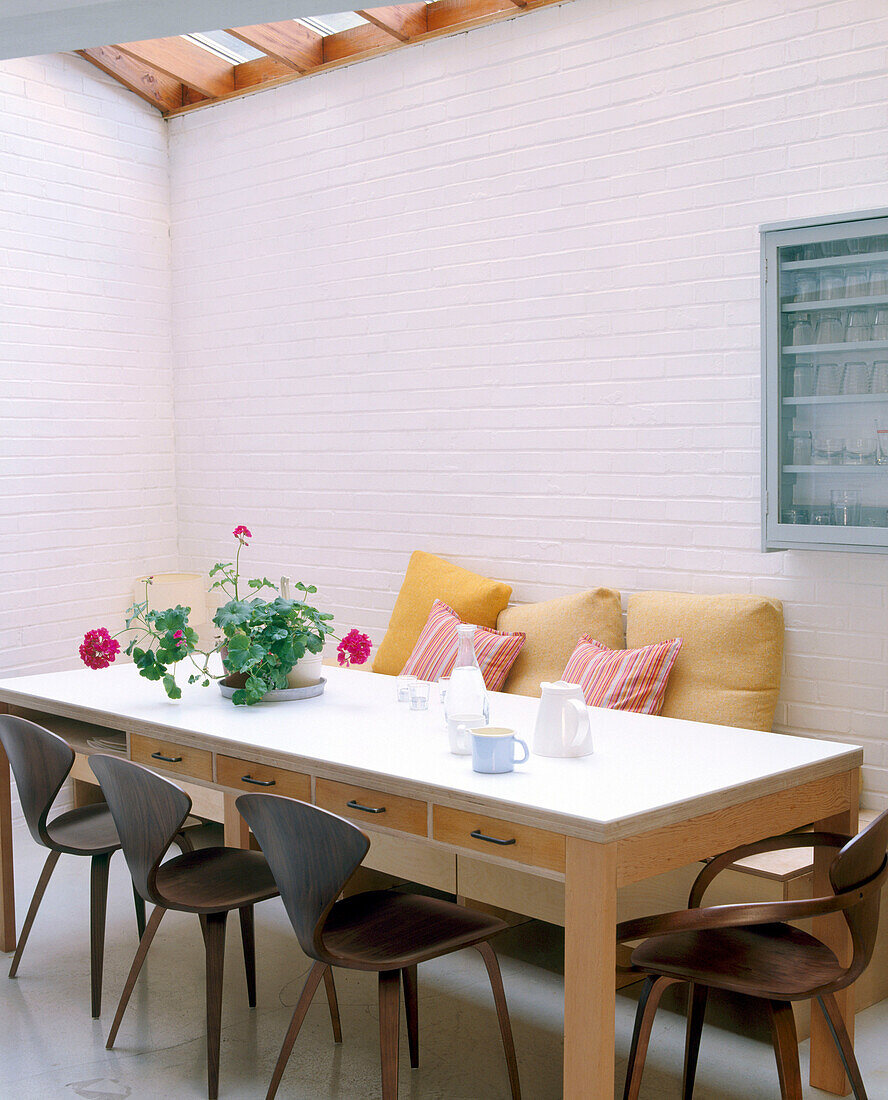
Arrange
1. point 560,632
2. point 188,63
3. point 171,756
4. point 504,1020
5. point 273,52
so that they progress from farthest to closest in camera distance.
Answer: point 188,63 → point 273,52 → point 560,632 → point 171,756 → point 504,1020

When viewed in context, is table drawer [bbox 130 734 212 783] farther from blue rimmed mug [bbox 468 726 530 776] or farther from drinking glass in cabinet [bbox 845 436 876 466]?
drinking glass in cabinet [bbox 845 436 876 466]

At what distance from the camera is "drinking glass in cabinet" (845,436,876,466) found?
3289 mm

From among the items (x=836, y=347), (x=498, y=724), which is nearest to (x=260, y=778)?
(x=498, y=724)

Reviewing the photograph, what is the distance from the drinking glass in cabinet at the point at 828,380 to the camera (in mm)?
3355

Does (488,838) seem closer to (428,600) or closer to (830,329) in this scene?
(830,329)

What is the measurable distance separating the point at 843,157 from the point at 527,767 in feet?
7.32

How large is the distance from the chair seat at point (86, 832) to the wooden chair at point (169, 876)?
0.31 metres

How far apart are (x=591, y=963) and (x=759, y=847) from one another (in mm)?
657

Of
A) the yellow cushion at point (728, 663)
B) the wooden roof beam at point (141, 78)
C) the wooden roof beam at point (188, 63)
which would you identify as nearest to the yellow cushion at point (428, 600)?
the yellow cushion at point (728, 663)

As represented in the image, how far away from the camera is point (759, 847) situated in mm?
2590

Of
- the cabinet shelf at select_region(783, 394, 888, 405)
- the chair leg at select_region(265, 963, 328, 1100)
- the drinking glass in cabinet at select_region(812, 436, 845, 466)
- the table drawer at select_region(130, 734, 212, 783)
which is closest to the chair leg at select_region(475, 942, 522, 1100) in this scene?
the chair leg at select_region(265, 963, 328, 1100)

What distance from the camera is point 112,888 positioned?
4.36 m

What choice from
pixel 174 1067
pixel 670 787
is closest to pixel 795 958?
pixel 670 787

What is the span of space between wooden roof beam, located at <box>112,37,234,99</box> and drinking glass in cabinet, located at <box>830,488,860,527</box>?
3639mm
